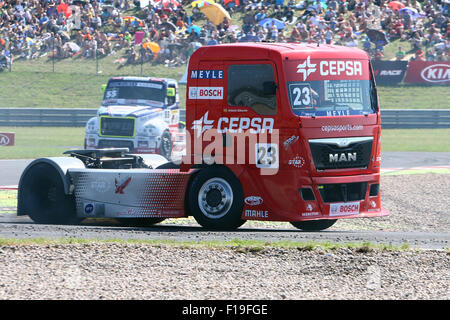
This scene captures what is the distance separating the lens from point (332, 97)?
10180mm

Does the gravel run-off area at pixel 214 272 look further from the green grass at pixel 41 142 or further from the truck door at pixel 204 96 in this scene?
the green grass at pixel 41 142

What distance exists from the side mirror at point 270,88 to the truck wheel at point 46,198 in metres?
3.34

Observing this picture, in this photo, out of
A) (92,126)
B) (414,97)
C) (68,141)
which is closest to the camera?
(92,126)

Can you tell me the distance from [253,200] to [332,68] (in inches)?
76.1

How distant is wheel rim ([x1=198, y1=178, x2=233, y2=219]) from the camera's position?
33.9 feet

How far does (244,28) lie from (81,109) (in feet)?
27.9

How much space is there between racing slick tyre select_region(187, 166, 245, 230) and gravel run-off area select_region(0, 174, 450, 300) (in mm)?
1575

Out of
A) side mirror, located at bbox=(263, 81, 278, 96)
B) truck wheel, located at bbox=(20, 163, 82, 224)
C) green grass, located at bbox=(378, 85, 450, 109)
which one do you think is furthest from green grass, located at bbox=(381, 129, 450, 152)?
side mirror, located at bbox=(263, 81, 278, 96)

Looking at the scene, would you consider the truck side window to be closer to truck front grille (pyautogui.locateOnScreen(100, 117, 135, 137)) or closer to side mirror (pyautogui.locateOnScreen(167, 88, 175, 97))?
side mirror (pyautogui.locateOnScreen(167, 88, 175, 97))

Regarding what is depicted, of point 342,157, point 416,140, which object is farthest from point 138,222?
point 416,140

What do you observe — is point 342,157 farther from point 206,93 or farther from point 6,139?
point 6,139

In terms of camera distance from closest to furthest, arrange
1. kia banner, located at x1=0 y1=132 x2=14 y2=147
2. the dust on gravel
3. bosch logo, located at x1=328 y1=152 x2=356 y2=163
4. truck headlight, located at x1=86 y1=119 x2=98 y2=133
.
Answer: the dust on gravel
bosch logo, located at x1=328 y1=152 x2=356 y2=163
truck headlight, located at x1=86 y1=119 x2=98 y2=133
kia banner, located at x1=0 y1=132 x2=14 y2=147

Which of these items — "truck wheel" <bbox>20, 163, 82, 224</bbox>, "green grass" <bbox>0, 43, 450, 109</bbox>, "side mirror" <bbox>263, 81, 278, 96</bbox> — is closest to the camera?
"side mirror" <bbox>263, 81, 278, 96</bbox>

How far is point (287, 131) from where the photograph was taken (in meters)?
9.94
